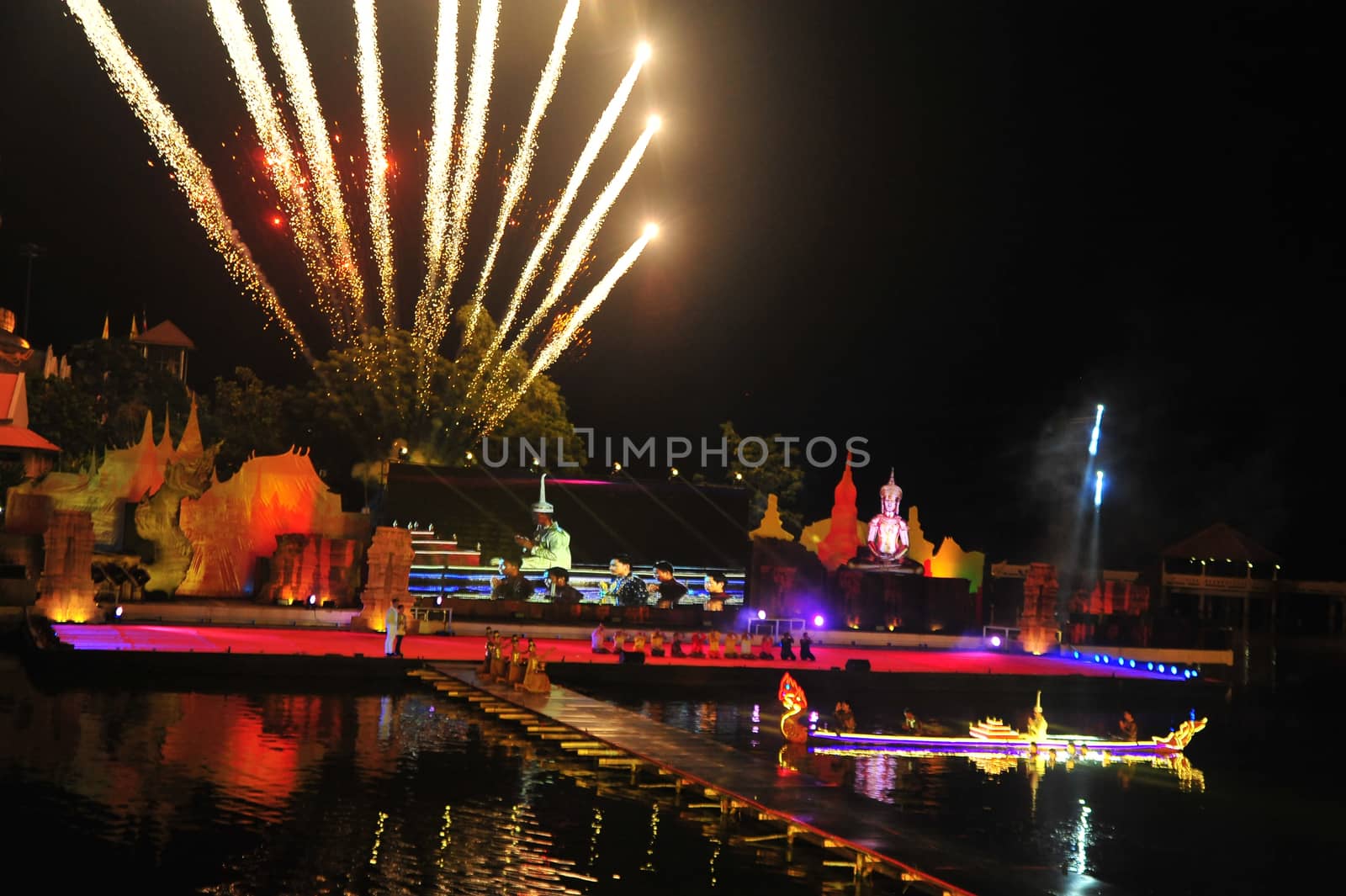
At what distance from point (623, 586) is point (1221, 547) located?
34879 millimetres

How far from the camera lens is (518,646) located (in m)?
26.3

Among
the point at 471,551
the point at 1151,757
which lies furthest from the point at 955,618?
the point at 1151,757

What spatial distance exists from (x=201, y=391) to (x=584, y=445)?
3482 centimetres

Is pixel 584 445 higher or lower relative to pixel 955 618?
higher

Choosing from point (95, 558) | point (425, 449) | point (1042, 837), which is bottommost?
point (1042, 837)

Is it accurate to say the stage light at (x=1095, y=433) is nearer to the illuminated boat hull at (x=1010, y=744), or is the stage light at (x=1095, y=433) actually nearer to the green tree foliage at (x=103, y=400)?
the illuminated boat hull at (x=1010, y=744)

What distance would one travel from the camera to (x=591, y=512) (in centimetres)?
4306

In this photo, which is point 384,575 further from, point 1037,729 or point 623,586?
point 1037,729

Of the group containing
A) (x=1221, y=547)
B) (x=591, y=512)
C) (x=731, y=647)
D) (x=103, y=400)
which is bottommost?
(x=731, y=647)

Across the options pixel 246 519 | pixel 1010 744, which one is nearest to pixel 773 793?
pixel 1010 744

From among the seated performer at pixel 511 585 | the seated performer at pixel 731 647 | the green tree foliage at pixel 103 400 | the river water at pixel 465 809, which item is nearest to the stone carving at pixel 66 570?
the river water at pixel 465 809

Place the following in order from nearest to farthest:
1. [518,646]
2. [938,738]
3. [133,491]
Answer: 1. [938,738]
2. [518,646]
3. [133,491]

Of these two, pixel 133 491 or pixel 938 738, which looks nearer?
pixel 938 738

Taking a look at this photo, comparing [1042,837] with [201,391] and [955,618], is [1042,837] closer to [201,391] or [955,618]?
[955,618]
